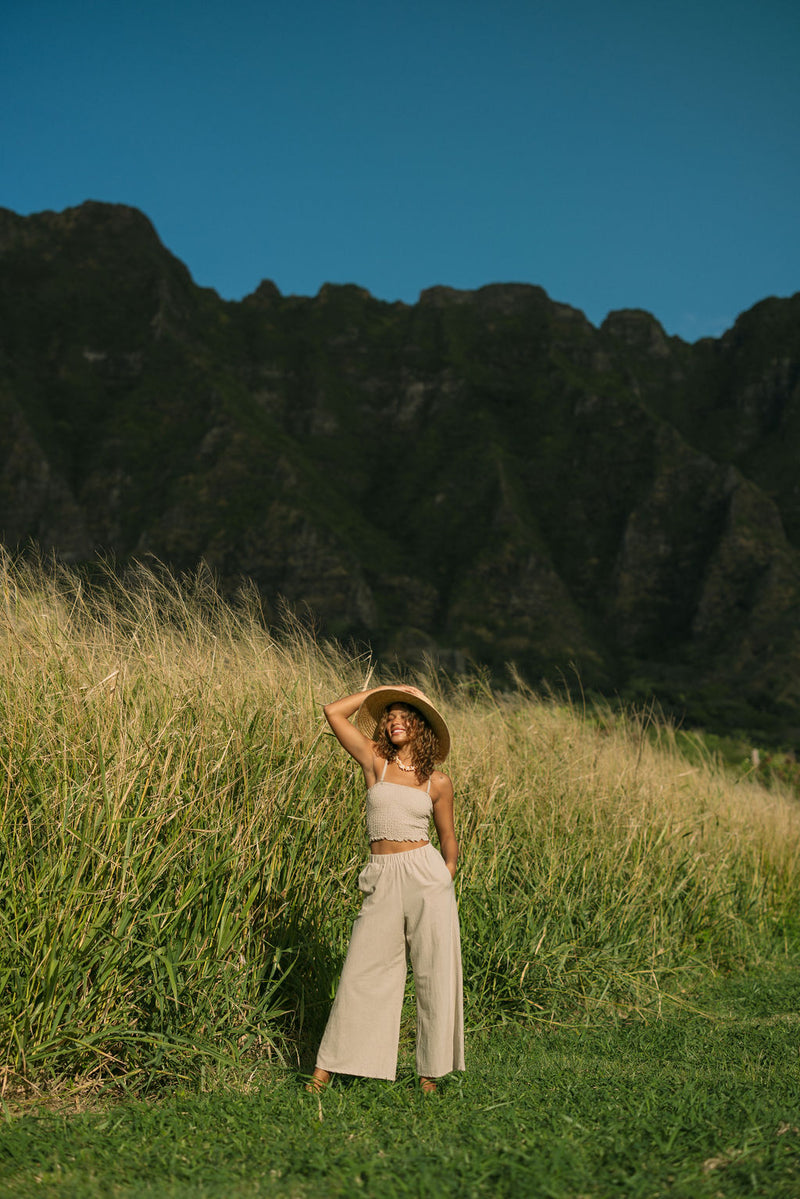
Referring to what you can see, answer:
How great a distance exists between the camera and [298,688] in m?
5.11

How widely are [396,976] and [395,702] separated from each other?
107 cm

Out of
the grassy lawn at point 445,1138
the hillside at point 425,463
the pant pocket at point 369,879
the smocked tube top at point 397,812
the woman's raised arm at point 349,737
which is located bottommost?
the grassy lawn at point 445,1138

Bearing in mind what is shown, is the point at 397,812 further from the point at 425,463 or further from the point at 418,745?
the point at 425,463

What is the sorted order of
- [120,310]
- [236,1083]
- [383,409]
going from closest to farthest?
[236,1083]
[120,310]
[383,409]

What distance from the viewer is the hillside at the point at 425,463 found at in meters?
69.5

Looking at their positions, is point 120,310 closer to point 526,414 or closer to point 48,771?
point 526,414

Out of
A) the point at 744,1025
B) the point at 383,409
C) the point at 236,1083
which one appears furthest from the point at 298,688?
the point at 383,409

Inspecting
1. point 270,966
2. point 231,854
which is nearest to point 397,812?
point 231,854

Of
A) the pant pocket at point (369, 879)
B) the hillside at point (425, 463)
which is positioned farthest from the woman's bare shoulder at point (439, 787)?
the hillside at point (425, 463)

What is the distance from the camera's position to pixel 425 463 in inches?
3339

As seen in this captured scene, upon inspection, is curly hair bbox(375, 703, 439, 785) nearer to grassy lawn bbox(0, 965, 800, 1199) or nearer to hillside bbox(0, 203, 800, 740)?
grassy lawn bbox(0, 965, 800, 1199)

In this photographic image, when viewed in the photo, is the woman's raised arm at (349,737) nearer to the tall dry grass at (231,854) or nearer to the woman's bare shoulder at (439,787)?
the woman's bare shoulder at (439,787)

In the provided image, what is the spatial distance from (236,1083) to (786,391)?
10170 centimetres

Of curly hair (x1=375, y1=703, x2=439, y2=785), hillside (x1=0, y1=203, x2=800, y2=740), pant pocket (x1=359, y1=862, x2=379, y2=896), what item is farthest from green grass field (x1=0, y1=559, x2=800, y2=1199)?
hillside (x1=0, y1=203, x2=800, y2=740)
